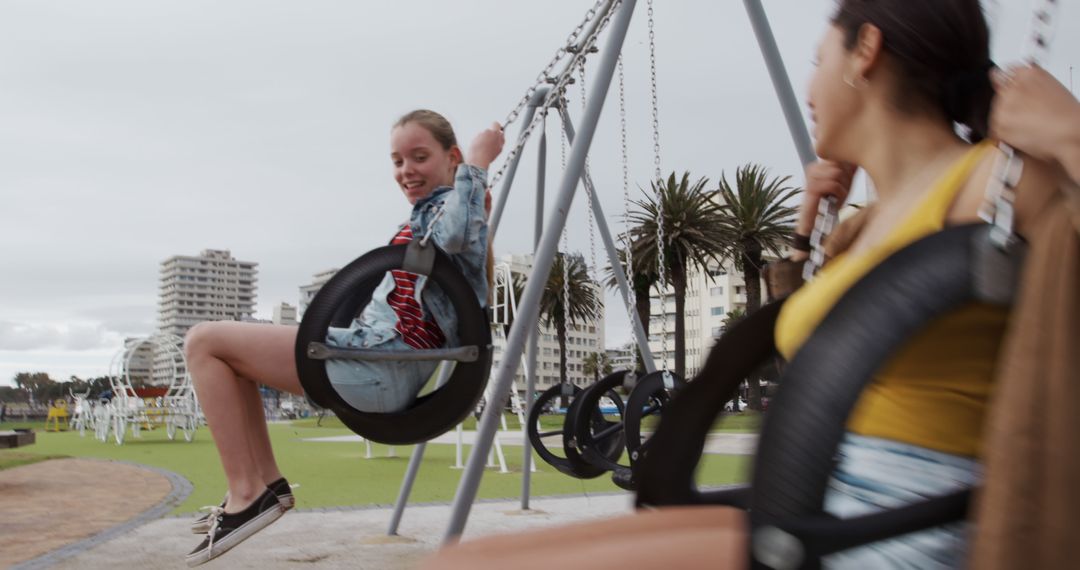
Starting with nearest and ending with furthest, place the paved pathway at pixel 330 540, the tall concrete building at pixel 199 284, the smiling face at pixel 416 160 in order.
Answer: the smiling face at pixel 416 160, the paved pathway at pixel 330 540, the tall concrete building at pixel 199 284

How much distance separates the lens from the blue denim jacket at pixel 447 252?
2.53 m

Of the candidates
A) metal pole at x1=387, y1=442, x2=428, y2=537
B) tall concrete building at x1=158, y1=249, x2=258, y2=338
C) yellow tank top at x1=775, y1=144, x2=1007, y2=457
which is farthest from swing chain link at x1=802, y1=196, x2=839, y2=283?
tall concrete building at x1=158, y1=249, x2=258, y2=338

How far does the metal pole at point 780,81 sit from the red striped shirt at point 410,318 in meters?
1.26

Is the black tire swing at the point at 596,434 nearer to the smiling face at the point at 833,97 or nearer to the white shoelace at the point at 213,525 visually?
the white shoelace at the point at 213,525

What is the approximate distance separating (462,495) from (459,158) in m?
1.15

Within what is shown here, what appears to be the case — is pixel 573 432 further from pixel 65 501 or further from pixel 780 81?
pixel 65 501

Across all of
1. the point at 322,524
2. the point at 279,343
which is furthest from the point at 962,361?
the point at 322,524

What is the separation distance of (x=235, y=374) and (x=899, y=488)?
218cm

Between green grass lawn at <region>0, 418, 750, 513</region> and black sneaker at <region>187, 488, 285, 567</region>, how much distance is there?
13.0 ft

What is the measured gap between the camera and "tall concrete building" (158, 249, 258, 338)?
116531 millimetres

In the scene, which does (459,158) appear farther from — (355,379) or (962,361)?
(962,361)

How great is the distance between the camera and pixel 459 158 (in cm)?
305

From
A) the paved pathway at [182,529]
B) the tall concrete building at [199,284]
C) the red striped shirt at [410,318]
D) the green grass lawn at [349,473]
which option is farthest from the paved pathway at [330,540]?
the tall concrete building at [199,284]

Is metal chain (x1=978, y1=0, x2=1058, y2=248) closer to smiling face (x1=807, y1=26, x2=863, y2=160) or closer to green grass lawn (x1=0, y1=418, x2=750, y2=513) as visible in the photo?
smiling face (x1=807, y1=26, x2=863, y2=160)
